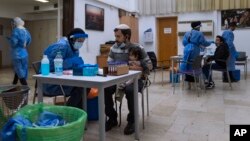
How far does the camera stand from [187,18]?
8.61m

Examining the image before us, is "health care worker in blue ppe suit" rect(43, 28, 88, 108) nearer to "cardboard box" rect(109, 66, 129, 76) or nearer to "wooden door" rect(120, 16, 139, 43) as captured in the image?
"cardboard box" rect(109, 66, 129, 76)

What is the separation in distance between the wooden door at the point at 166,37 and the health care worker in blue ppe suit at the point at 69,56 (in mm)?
6682

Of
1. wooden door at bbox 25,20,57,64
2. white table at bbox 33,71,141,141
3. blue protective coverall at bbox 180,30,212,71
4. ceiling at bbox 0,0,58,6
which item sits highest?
ceiling at bbox 0,0,58,6

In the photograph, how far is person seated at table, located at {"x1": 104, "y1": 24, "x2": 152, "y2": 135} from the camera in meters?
2.82

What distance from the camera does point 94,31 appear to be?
692 cm

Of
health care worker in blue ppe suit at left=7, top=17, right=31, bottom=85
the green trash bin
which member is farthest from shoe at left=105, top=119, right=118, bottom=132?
health care worker in blue ppe suit at left=7, top=17, right=31, bottom=85

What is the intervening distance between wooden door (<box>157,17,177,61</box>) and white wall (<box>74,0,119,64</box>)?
1.84 metres

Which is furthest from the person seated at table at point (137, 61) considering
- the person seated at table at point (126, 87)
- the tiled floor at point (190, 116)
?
the tiled floor at point (190, 116)

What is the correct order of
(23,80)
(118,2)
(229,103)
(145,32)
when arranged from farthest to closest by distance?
(145,32)
(118,2)
(23,80)
(229,103)

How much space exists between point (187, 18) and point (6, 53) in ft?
24.5

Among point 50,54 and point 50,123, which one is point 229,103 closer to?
point 50,54

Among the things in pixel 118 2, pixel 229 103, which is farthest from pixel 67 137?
pixel 118 2

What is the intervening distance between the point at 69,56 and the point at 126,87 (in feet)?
2.39

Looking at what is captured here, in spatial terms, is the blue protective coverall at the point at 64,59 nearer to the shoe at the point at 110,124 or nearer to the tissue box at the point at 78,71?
the tissue box at the point at 78,71
